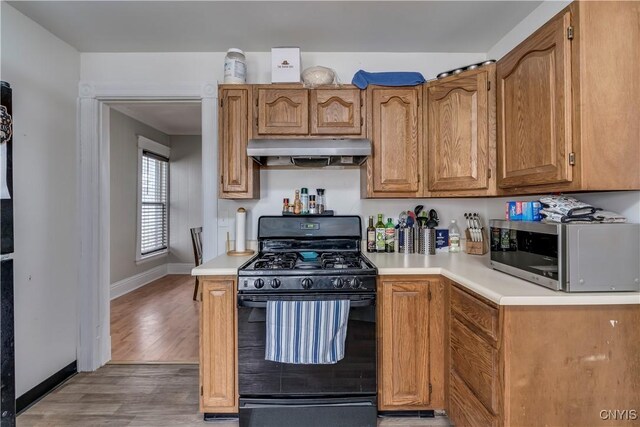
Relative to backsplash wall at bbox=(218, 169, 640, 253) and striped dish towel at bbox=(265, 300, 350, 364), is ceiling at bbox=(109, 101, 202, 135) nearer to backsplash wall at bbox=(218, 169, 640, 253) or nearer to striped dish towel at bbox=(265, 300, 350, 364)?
backsplash wall at bbox=(218, 169, 640, 253)

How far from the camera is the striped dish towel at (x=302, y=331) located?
170 centimetres

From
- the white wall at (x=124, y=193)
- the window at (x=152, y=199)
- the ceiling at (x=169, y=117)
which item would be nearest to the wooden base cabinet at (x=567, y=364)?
the ceiling at (x=169, y=117)

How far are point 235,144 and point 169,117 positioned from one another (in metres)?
3.05

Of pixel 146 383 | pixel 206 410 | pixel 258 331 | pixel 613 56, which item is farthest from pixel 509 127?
pixel 146 383

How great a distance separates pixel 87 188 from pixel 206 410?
1817 mm

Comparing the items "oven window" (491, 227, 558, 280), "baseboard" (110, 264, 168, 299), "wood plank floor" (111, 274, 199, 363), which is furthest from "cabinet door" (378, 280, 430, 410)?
"baseboard" (110, 264, 168, 299)

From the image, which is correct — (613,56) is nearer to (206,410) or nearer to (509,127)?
(509,127)

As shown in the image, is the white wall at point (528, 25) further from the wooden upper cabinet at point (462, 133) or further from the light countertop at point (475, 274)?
the light countertop at point (475, 274)

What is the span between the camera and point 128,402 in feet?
6.84

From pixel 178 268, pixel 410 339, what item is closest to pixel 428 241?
pixel 410 339

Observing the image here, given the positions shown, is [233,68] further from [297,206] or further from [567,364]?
[567,364]

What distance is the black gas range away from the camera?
1.75 m

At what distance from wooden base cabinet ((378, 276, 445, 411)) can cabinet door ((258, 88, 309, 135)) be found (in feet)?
3.74

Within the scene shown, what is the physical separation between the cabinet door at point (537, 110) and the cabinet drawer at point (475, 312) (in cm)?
65
